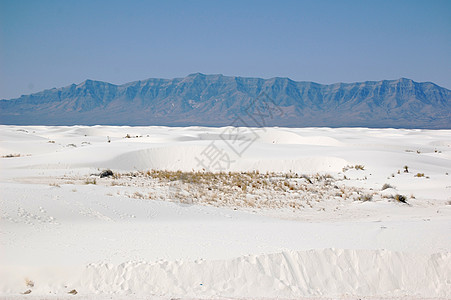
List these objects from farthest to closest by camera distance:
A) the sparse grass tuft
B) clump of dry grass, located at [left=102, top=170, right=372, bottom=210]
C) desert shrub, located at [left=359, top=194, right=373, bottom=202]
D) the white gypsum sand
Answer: desert shrub, located at [left=359, top=194, right=373, bottom=202] → clump of dry grass, located at [left=102, top=170, right=372, bottom=210] → the white gypsum sand → the sparse grass tuft

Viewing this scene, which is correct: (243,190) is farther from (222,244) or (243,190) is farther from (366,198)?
(222,244)

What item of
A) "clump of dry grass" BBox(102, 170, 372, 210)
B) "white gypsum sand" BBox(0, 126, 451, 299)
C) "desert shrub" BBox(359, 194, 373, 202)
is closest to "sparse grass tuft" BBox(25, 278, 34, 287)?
"white gypsum sand" BBox(0, 126, 451, 299)

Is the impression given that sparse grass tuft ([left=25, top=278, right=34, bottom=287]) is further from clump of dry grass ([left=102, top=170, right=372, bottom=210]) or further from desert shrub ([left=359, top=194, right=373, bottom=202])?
desert shrub ([left=359, top=194, right=373, bottom=202])

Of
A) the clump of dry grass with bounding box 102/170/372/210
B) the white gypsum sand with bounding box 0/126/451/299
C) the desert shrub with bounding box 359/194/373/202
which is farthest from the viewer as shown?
the desert shrub with bounding box 359/194/373/202

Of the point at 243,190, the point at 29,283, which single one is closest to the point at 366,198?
the point at 243,190

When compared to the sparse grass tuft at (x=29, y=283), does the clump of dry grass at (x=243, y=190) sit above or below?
below

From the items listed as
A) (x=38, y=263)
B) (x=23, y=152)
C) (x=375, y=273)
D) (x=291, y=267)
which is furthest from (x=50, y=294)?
(x=23, y=152)

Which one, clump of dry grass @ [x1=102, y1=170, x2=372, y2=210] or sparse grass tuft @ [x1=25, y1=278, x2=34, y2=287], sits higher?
sparse grass tuft @ [x1=25, y1=278, x2=34, y2=287]

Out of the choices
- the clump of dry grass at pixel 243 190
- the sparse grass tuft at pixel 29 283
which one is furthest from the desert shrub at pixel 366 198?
the sparse grass tuft at pixel 29 283

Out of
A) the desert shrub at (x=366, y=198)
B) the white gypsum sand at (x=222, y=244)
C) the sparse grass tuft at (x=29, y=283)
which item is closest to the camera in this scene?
the sparse grass tuft at (x=29, y=283)

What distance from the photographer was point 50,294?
579cm

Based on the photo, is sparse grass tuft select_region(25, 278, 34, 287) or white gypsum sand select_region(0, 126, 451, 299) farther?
white gypsum sand select_region(0, 126, 451, 299)

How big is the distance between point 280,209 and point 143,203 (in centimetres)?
444

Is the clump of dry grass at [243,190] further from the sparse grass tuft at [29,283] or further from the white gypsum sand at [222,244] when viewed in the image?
the sparse grass tuft at [29,283]
